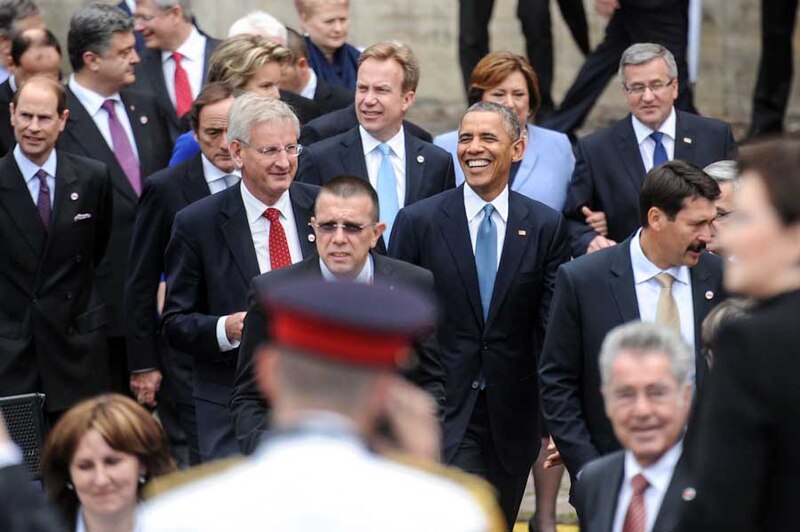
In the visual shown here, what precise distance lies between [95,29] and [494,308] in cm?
309

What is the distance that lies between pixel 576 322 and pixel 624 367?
1728 millimetres

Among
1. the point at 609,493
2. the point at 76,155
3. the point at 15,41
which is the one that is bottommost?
the point at 609,493

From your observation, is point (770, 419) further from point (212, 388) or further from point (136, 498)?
point (212, 388)

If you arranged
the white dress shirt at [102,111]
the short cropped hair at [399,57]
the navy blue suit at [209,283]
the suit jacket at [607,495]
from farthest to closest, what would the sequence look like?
the white dress shirt at [102,111] → the short cropped hair at [399,57] → the navy blue suit at [209,283] → the suit jacket at [607,495]

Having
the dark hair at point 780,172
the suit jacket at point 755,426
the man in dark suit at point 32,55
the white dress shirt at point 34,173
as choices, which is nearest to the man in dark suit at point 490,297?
the white dress shirt at point 34,173

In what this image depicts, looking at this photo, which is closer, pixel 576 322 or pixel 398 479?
pixel 398 479

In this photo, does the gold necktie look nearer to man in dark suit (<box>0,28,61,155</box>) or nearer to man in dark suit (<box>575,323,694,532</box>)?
man in dark suit (<box>575,323,694,532</box>)

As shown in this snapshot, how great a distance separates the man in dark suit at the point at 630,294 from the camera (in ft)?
23.1

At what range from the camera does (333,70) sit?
1073 cm

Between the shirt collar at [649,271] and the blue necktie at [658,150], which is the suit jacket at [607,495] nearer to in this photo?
the shirt collar at [649,271]

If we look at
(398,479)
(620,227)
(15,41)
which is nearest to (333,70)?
(15,41)

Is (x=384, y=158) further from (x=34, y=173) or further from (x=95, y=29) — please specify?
(x=95, y=29)

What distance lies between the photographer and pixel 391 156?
28.5ft

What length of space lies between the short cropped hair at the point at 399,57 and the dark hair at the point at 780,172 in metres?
4.93
